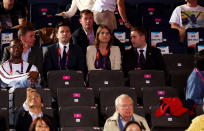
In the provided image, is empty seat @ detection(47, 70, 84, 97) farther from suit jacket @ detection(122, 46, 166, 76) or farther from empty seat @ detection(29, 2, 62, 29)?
empty seat @ detection(29, 2, 62, 29)

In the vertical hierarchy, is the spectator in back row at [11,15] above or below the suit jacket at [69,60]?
above

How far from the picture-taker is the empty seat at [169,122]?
833cm

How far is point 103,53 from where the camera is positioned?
9.75m

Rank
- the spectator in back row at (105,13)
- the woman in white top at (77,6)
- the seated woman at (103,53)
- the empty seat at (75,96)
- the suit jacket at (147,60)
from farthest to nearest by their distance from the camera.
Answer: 1. the woman in white top at (77,6)
2. the spectator in back row at (105,13)
3. the suit jacket at (147,60)
4. the seated woman at (103,53)
5. the empty seat at (75,96)

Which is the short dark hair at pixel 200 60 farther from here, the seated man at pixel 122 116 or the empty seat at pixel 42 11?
the empty seat at pixel 42 11

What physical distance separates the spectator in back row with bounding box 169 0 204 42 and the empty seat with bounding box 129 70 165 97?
198 cm

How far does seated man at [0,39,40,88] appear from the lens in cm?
899

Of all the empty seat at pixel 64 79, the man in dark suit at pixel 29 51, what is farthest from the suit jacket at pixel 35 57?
the empty seat at pixel 64 79

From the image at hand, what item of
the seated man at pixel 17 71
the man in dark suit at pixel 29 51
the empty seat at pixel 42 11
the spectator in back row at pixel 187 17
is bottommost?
the seated man at pixel 17 71

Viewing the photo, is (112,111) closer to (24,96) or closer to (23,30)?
(24,96)

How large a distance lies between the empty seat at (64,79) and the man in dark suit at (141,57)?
0.92m

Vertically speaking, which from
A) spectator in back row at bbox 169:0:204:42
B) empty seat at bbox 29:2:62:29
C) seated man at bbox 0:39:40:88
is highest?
empty seat at bbox 29:2:62:29

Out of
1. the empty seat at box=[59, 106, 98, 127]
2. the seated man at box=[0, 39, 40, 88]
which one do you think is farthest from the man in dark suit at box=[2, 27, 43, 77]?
the empty seat at box=[59, 106, 98, 127]

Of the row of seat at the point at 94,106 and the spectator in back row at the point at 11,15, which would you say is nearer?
the row of seat at the point at 94,106
